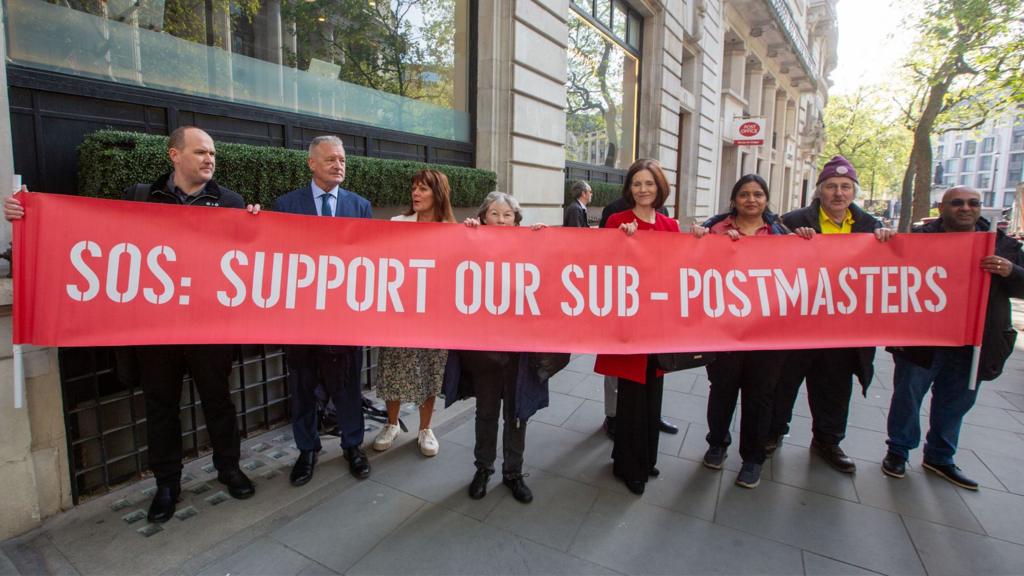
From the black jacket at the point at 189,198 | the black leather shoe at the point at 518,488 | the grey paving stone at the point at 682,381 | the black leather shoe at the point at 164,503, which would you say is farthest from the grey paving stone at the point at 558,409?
the black jacket at the point at 189,198

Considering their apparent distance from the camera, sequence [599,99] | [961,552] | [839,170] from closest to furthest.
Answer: [961,552], [839,170], [599,99]

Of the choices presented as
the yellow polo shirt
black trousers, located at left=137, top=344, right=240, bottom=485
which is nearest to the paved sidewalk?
black trousers, located at left=137, top=344, right=240, bottom=485

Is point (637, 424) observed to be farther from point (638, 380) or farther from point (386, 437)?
point (386, 437)

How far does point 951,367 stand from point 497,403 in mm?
2945

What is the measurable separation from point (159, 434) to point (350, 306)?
1270 mm

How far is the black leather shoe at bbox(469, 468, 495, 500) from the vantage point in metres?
3.19

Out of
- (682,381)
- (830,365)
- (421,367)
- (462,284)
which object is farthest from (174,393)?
(682,381)

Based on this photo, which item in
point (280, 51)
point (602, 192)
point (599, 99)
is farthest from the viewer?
point (599, 99)

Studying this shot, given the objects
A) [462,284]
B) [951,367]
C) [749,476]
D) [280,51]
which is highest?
[280,51]

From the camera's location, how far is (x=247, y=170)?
13.4 ft

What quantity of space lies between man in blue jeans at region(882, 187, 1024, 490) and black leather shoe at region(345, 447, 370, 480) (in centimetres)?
346

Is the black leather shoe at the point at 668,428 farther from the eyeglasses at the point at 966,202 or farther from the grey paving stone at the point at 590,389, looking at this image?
the eyeglasses at the point at 966,202

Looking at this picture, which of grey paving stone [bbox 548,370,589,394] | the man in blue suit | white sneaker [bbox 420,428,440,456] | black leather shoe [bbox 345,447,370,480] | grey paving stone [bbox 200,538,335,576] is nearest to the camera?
grey paving stone [bbox 200,538,335,576]

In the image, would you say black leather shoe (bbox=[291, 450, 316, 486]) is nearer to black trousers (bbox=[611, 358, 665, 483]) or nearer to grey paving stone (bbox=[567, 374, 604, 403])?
black trousers (bbox=[611, 358, 665, 483])
